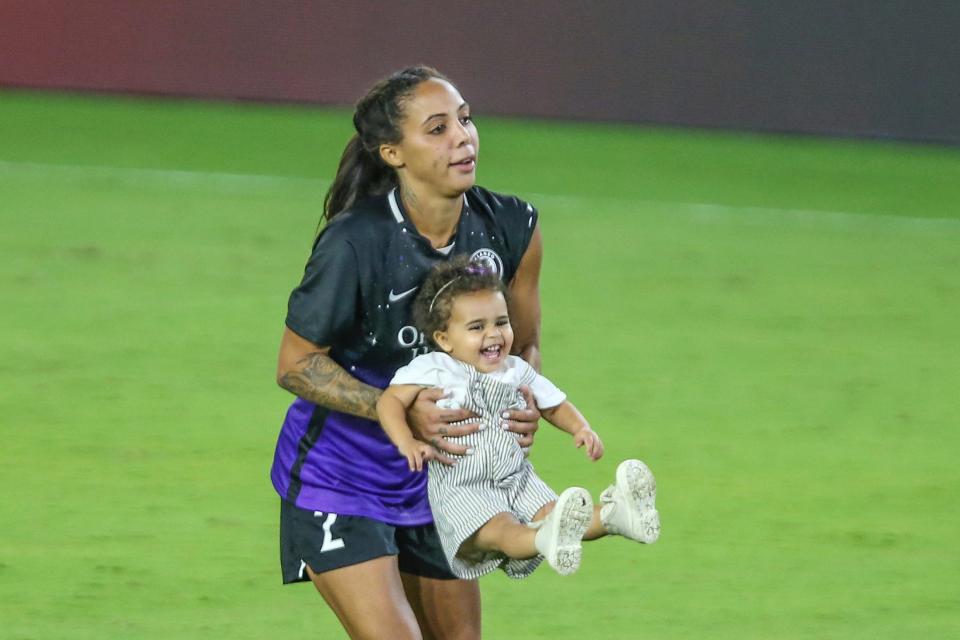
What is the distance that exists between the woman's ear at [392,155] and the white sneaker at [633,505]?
0.98m

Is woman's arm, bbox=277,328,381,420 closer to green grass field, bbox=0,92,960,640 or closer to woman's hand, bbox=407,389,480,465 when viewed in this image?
woman's hand, bbox=407,389,480,465

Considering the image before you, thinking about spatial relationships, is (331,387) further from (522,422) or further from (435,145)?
(435,145)

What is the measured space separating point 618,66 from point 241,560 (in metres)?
9.99

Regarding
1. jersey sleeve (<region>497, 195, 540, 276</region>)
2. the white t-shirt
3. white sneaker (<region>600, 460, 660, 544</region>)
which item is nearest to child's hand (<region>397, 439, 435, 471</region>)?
the white t-shirt

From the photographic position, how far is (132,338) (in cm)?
988

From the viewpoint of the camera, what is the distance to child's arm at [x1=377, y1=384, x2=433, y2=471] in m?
4.62

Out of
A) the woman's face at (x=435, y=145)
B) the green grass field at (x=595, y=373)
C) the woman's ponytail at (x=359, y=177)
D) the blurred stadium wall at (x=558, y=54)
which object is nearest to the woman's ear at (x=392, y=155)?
the woman's face at (x=435, y=145)

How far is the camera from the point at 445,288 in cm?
473

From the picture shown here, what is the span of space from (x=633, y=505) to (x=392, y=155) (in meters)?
1.10

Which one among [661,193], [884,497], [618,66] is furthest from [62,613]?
[618,66]

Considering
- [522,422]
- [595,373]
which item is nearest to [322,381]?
[522,422]

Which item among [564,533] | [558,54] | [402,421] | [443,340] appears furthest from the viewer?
[558,54]

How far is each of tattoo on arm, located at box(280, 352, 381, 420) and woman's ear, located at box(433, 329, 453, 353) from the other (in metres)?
0.20

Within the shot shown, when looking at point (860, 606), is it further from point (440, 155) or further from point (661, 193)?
point (661, 193)
